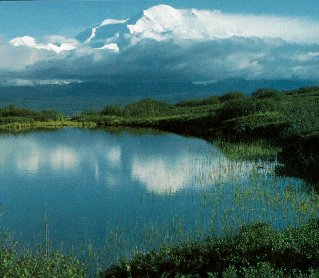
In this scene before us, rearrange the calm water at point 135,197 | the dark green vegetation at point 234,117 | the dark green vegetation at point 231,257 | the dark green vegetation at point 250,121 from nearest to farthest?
the dark green vegetation at point 231,257 → the calm water at point 135,197 → the dark green vegetation at point 250,121 → the dark green vegetation at point 234,117

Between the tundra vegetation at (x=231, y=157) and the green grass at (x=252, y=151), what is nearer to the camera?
the tundra vegetation at (x=231, y=157)

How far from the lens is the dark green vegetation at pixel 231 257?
41.0 feet

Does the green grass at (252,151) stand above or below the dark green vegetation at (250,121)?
below

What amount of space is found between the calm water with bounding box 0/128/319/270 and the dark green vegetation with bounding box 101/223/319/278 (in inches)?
88.9

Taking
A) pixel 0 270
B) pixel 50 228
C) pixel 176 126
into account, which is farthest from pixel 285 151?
pixel 176 126

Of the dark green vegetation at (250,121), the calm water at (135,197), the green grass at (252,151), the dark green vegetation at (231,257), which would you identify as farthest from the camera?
the green grass at (252,151)

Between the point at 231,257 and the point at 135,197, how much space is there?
11.7 m

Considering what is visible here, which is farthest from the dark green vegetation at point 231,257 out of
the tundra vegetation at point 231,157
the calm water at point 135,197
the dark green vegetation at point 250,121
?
the dark green vegetation at point 250,121

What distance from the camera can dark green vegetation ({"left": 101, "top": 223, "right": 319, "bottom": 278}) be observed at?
41.0 feet

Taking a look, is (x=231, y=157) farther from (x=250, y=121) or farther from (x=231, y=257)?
(x=231, y=257)

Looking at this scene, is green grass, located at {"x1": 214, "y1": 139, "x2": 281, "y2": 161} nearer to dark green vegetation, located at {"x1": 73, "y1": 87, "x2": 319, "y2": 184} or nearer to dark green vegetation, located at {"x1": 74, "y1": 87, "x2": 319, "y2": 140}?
dark green vegetation, located at {"x1": 73, "y1": 87, "x2": 319, "y2": 184}

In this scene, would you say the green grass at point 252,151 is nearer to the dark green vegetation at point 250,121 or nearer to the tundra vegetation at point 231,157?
the tundra vegetation at point 231,157

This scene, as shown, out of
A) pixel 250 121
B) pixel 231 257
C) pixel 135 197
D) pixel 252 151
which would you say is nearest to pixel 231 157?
pixel 252 151

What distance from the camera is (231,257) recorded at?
12953mm
